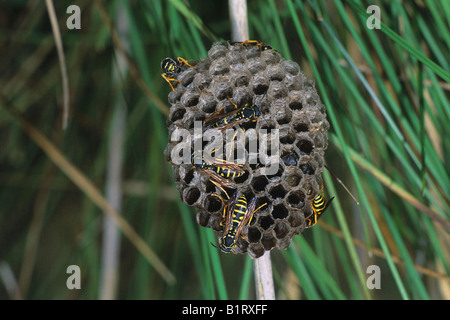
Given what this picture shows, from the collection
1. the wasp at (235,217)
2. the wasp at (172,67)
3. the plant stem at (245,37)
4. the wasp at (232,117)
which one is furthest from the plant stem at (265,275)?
the wasp at (172,67)

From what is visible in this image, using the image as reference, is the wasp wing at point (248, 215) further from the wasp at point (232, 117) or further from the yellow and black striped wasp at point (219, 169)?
the wasp at point (232, 117)

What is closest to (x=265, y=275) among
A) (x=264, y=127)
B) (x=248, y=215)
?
(x=248, y=215)

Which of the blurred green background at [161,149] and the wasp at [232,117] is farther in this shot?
the blurred green background at [161,149]

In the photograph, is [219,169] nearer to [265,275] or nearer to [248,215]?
[248,215]

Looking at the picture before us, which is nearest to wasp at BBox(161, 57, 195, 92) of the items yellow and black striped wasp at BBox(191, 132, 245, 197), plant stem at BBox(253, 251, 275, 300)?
yellow and black striped wasp at BBox(191, 132, 245, 197)

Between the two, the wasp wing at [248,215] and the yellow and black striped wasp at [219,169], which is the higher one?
the yellow and black striped wasp at [219,169]

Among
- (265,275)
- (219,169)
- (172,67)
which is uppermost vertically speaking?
(172,67)

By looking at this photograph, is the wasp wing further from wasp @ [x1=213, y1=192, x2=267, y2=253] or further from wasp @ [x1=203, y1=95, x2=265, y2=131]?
wasp @ [x1=203, y1=95, x2=265, y2=131]
